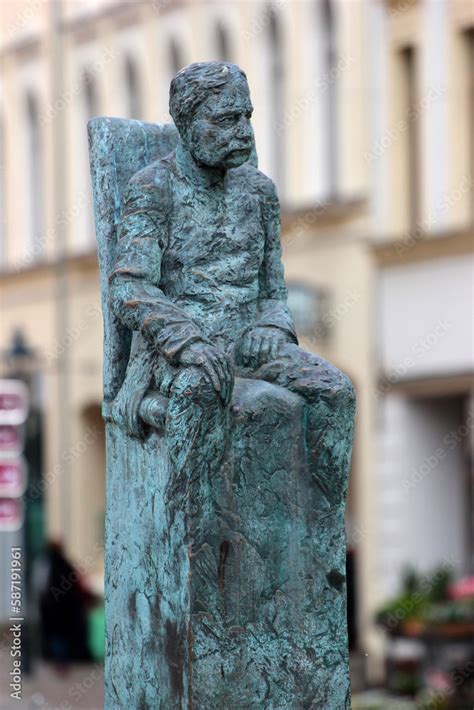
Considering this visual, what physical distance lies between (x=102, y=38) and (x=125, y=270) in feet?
66.9

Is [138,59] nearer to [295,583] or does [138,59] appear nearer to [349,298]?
[349,298]

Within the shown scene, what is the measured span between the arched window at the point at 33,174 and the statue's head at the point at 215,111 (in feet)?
71.5

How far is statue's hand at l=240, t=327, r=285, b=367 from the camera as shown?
7273 mm

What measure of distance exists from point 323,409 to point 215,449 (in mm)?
393

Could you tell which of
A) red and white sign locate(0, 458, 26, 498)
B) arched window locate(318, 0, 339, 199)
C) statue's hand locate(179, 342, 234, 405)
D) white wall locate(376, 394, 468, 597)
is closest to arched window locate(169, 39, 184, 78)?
arched window locate(318, 0, 339, 199)

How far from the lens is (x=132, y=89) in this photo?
26969 mm

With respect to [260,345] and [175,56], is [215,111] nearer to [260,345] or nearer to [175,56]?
[260,345]

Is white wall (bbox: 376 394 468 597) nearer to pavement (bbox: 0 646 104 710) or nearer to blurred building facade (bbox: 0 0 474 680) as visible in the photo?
blurred building facade (bbox: 0 0 474 680)

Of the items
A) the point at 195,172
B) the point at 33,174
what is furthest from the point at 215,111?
the point at 33,174


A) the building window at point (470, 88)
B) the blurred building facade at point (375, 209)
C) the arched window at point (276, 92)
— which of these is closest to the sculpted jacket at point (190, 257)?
the blurred building facade at point (375, 209)

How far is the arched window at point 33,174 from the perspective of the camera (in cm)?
2905

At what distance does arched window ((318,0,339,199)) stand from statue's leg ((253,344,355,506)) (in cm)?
1585

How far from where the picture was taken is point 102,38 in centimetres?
2727

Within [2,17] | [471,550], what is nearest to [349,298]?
[471,550]
